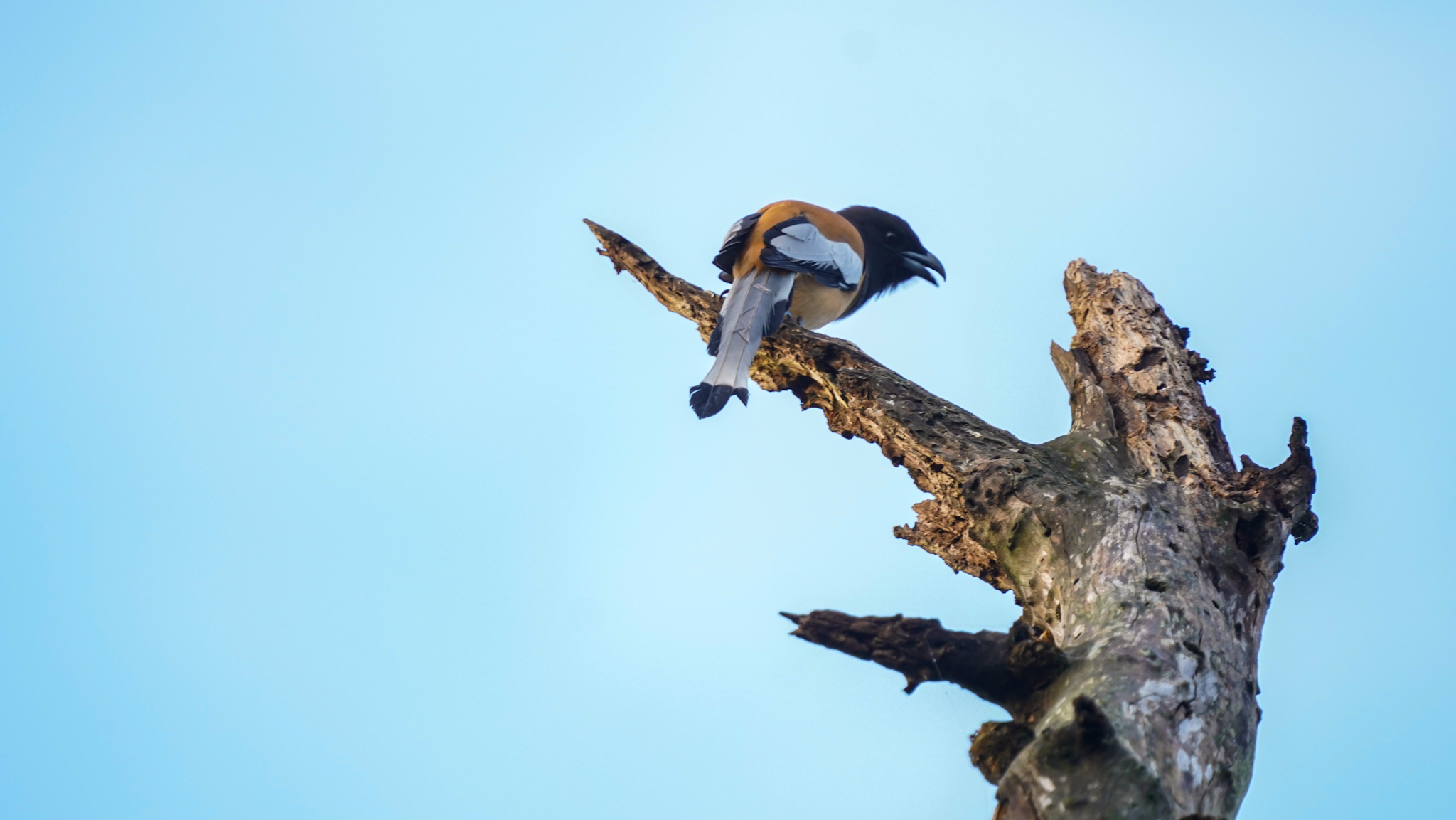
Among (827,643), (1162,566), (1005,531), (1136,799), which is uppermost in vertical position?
(1005,531)

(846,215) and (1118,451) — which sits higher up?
(846,215)

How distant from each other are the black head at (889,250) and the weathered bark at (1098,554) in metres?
2.31

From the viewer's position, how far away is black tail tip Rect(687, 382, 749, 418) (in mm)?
3903

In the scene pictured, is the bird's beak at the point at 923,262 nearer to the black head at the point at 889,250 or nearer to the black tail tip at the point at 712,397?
the black head at the point at 889,250

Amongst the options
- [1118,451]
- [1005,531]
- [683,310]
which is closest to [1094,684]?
[1005,531]

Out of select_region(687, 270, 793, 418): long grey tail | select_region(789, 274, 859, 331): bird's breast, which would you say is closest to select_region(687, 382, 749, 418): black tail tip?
select_region(687, 270, 793, 418): long grey tail

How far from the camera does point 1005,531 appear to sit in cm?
301

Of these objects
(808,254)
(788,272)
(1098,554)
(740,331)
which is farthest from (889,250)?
(1098,554)

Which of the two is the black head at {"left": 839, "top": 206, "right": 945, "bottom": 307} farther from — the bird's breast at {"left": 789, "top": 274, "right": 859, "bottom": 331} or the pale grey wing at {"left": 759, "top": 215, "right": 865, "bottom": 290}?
the pale grey wing at {"left": 759, "top": 215, "right": 865, "bottom": 290}

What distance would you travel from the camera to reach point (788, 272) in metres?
4.86

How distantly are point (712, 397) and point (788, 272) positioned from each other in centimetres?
119

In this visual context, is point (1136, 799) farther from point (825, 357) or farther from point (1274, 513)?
point (825, 357)

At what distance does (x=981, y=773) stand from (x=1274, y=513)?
1.40m

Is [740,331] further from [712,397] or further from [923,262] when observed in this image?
[923,262]
